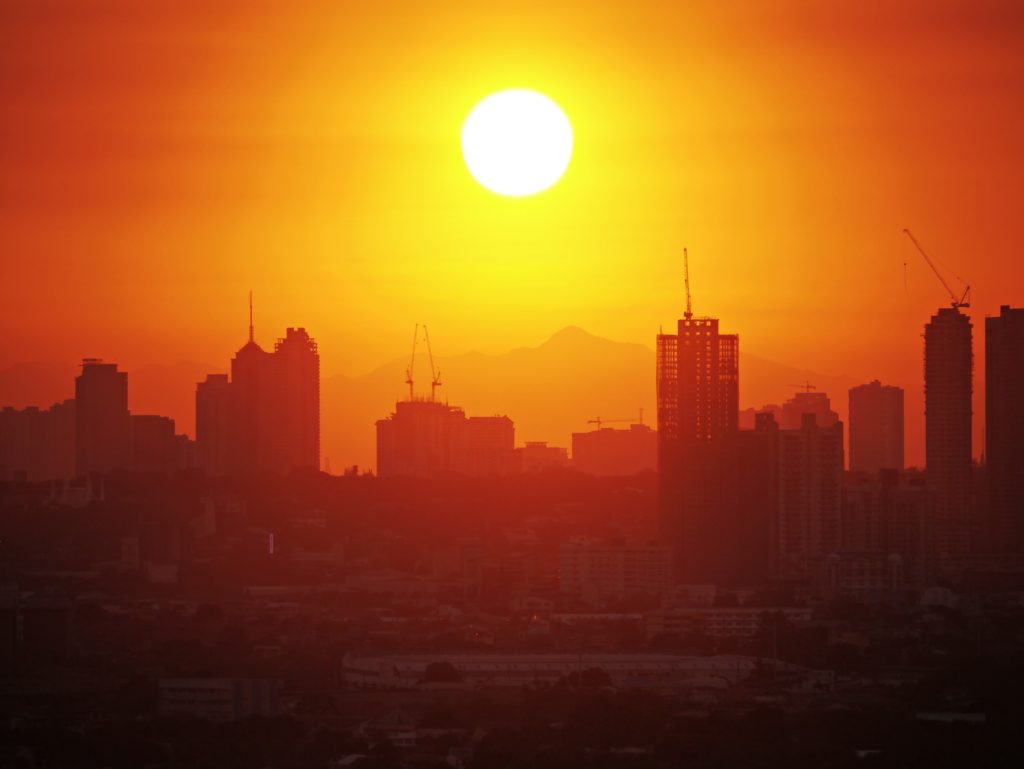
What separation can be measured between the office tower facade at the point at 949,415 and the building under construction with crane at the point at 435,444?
40.0ft

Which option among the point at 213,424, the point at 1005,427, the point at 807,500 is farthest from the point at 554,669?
the point at 213,424

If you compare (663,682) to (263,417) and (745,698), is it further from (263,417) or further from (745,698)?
(263,417)

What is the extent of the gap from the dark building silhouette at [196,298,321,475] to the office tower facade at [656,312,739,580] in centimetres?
1647

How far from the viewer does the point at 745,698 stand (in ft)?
75.6

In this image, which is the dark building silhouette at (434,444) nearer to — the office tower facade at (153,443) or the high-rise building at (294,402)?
the high-rise building at (294,402)

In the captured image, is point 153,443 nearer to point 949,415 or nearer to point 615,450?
point 615,450

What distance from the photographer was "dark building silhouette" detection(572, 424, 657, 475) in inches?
2217

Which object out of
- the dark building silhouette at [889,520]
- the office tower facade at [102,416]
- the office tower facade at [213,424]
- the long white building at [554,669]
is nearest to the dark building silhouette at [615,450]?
the office tower facade at [213,424]

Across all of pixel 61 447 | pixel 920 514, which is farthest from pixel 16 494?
pixel 920 514

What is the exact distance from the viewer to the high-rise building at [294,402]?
5397 centimetres

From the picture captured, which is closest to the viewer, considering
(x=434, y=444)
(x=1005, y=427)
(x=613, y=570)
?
(x=613, y=570)

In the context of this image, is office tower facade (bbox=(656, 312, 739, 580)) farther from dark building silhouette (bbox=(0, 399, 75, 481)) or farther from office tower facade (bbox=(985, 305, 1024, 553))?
dark building silhouette (bbox=(0, 399, 75, 481))

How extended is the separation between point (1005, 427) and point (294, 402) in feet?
56.9

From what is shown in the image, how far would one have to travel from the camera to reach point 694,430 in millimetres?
37469
